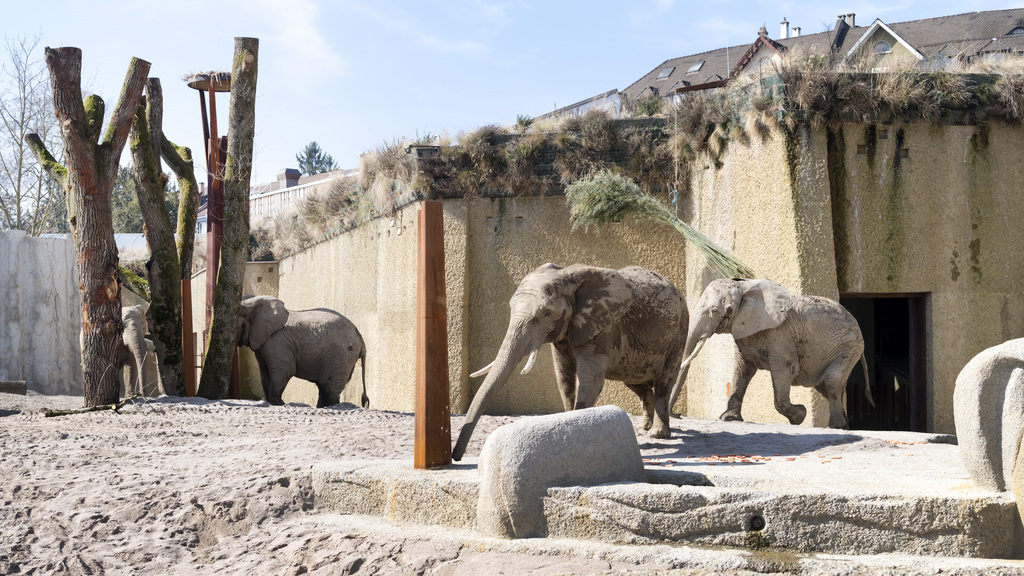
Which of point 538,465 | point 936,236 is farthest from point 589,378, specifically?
point 936,236

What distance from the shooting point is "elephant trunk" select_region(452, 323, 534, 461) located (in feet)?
21.4

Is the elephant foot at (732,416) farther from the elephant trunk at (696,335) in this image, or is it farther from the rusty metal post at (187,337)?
the rusty metal post at (187,337)

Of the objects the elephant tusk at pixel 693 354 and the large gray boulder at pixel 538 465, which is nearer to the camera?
the large gray boulder at pixel 538 465

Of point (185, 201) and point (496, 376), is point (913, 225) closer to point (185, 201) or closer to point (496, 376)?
point (496, 376)

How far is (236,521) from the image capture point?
20.6ft

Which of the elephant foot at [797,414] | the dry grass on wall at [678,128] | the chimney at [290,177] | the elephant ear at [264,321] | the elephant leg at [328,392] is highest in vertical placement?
the chimney at [290,177]

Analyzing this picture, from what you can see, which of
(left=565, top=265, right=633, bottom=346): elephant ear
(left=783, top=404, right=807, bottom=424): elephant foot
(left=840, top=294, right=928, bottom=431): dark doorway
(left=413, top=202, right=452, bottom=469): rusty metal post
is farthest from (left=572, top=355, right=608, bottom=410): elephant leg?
(left=840, top=294, right=928, bottom=431): dark doorway

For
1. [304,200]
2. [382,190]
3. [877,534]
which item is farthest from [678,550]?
[304,200]

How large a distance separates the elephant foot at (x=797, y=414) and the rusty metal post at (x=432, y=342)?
5421mm

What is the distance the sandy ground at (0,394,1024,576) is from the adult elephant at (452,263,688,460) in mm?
1228

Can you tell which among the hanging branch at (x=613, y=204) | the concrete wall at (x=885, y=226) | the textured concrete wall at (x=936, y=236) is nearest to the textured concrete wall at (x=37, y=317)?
the hanging branch at (x=613, y=204)

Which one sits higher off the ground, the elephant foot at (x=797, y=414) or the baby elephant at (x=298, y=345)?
the baby elephant at (x=298, y=345)

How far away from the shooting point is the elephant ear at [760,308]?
10.3 metres

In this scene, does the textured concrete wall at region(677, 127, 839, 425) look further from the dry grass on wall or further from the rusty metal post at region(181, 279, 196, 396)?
the rusty metal post at region(181, 279, 196, 396)
